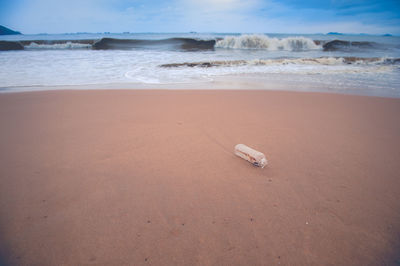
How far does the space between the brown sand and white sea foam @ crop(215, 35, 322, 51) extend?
23.6 metres

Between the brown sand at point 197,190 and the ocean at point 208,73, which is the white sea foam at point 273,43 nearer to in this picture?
the ocean at point 208,73

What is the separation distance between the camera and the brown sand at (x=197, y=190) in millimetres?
1271

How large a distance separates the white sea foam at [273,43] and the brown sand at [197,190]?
23.6 meters

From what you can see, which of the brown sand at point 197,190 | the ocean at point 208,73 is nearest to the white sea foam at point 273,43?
the ocean at point 208,73

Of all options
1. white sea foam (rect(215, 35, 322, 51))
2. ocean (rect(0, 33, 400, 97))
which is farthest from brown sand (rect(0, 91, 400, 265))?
white sea foam (rect(215, 35, 322, 51))

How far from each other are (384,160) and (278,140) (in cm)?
108

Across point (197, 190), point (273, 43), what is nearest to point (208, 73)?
point (197, 190)

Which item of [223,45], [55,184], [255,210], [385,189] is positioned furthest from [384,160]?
[223,45]

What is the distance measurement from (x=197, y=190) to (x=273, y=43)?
1041 inches

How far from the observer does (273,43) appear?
78.7 feet

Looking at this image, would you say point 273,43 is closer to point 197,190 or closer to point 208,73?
point 208,73

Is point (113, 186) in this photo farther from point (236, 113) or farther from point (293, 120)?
point (293, 120)

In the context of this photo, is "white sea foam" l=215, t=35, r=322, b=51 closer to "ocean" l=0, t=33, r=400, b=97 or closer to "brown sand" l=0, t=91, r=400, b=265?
"ocean" l=0, t=33, r=400, b=97

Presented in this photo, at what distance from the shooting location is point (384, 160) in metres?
2.15
